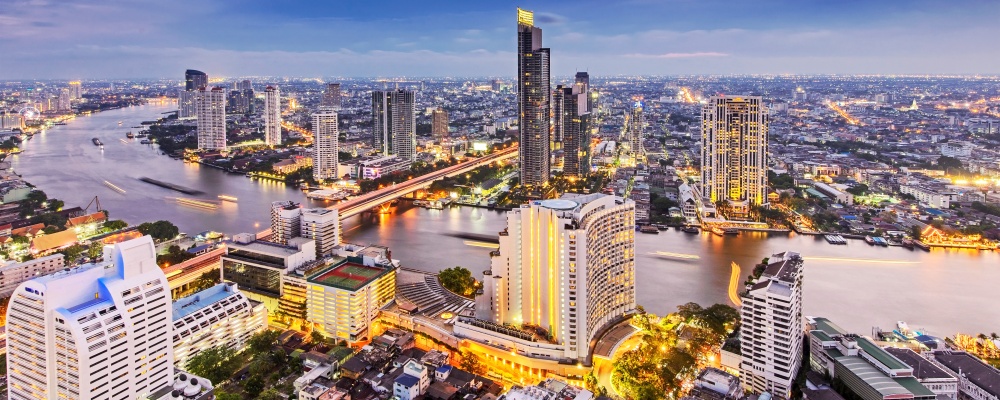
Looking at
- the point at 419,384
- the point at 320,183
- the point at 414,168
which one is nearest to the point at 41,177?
the point at 320,183

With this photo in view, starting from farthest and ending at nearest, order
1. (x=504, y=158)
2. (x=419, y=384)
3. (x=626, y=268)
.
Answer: (x=504, y=158) → (x=626, y=268) → (x=419, y=384)

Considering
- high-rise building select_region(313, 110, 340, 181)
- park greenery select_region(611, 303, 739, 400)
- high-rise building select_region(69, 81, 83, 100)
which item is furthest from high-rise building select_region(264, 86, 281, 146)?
high-rise building select_region(69, 81, 83, 100)

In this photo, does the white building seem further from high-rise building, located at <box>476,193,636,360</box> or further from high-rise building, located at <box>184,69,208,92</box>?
high-rise building, located at <box>184,69,208,92</box>

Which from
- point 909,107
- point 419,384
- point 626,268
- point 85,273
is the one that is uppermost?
point 909,107

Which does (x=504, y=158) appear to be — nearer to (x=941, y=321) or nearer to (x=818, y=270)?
(x=818, y=270)

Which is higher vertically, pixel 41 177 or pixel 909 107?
pixel 909 107

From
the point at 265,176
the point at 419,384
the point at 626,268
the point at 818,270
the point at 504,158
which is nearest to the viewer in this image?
the point at 419,384

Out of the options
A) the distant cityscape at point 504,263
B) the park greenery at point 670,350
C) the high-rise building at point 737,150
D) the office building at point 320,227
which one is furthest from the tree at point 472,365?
the high-rise building at point 737,150
